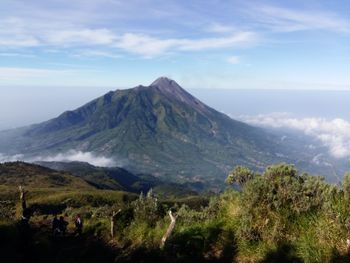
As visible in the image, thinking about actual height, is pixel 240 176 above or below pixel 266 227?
above

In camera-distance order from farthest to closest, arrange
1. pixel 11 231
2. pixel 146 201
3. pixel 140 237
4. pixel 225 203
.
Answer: pixel 11 231 < pixel 146 201 < pixel 140 237 < pixel 225 203

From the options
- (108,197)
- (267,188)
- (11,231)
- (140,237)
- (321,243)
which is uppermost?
(267,188)

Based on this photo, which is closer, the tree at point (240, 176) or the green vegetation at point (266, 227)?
the green vegetation at point (266, 227)

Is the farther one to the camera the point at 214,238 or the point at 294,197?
the point at 214,238

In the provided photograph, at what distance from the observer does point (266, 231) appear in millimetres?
11586

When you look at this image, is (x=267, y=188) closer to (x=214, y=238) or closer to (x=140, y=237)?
(x=214, y=238)

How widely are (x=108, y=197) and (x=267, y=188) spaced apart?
17732 centimetres

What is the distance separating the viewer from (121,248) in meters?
17.3

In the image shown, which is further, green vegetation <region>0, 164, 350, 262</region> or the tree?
the tree

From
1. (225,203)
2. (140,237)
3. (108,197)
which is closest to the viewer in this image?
(225,203)

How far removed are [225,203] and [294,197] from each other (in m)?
3.16

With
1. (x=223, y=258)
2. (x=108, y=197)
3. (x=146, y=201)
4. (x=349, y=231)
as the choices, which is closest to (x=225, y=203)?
(x=223, y=258)

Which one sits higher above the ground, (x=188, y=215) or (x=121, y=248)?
(x=188, y=215)

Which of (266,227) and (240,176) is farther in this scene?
(240,176)
